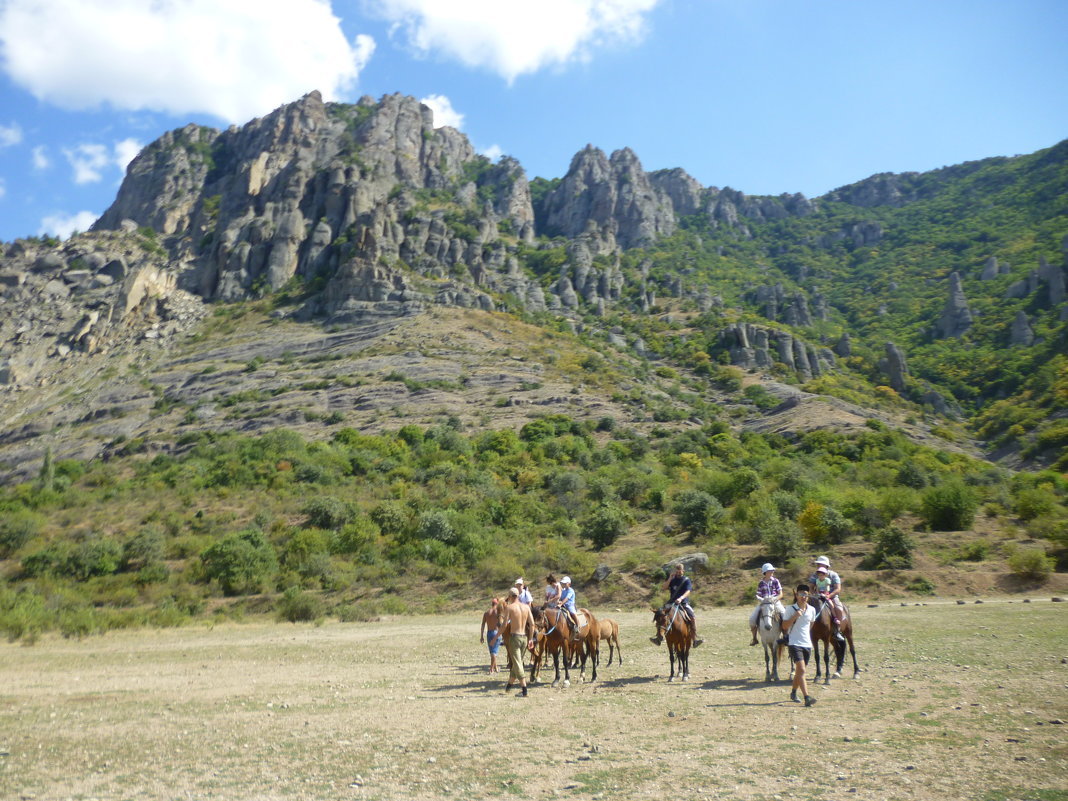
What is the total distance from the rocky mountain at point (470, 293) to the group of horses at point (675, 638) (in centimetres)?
5759

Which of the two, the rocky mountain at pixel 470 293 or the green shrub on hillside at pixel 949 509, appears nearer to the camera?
the green shrub on hillside at pixel 949 509

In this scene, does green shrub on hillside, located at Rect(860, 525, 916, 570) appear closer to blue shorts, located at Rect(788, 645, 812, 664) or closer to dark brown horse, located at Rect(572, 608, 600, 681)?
dark brown horse, located at Rect(572, 608, 600, 681)

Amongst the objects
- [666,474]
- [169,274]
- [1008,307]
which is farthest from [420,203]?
[1008,307]

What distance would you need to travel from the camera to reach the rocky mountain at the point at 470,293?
3132 inches

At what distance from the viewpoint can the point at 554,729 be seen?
397 inches

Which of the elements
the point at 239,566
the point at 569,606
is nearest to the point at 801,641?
the point at 569,606

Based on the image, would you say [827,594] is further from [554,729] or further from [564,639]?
[554,729]

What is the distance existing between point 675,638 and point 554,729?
4.36 metres

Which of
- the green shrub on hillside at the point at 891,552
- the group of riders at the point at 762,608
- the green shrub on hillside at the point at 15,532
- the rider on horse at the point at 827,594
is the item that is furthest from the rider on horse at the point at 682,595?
the green shrub on hillside at the point at 15,532

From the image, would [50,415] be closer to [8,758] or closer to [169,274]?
[169,274]

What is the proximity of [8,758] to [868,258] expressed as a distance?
165460 millimetres

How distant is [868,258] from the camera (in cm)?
14962

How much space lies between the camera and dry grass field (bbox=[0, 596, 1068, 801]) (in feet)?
24.3

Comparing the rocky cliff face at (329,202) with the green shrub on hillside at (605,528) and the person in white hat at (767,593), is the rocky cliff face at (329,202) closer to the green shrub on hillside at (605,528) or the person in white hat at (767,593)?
the green shrub on hillside at (605,528)
